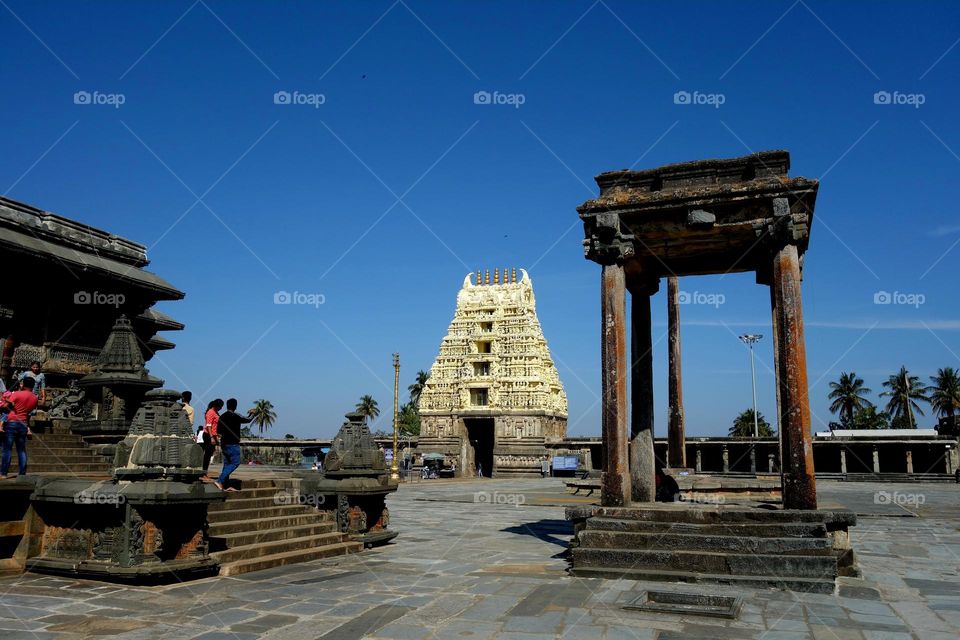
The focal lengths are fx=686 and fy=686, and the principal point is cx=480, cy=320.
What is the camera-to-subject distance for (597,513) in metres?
9.79

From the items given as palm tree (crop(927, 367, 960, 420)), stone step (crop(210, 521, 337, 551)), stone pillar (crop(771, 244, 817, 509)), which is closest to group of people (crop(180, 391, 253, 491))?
stone step (crop(210, 521, 337, 551))

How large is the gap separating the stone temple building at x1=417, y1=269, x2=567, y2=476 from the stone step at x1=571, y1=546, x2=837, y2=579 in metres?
34.9

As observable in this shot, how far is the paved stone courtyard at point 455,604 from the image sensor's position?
6.06 metres

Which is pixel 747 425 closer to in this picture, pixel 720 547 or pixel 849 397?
pixel 849 397

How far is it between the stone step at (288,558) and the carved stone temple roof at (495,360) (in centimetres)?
3418

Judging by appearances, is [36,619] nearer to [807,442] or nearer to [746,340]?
[807,442]

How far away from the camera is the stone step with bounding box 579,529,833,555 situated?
27.8ft

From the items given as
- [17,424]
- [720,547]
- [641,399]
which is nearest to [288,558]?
[17,424]

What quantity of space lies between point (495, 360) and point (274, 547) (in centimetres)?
3703

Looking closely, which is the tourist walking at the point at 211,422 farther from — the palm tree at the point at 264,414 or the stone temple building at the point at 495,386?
the palm tree at the point at 264,414

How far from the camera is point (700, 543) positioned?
892cm

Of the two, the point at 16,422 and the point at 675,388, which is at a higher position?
the point at 675,388

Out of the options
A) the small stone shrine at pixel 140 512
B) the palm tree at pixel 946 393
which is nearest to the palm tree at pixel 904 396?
the palm tree at pixel 946 393

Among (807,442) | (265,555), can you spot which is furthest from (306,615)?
(807,442)
